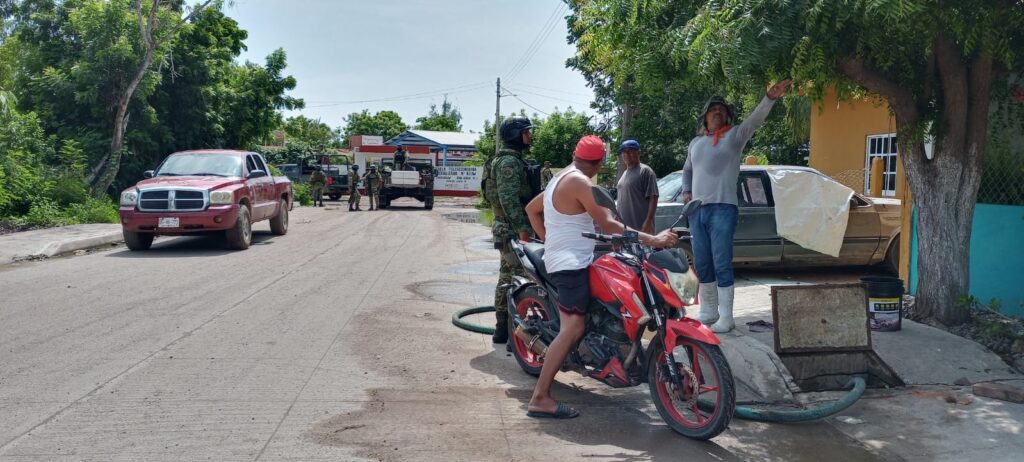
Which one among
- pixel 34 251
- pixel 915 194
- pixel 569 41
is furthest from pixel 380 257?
pixel 569 41

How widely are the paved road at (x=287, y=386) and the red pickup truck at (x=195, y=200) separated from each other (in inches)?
126

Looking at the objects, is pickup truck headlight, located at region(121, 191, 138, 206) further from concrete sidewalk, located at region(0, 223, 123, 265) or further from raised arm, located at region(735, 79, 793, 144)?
raised arm, located at region(735, 79, 793, 144)

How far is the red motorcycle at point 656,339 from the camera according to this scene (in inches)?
186

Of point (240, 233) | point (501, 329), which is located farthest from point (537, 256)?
point (240, 233)

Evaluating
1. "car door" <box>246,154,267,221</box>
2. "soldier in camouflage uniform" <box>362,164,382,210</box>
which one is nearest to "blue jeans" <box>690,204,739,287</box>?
"car door" <box>246,154,267,221</box>

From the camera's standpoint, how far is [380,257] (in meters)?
14.2

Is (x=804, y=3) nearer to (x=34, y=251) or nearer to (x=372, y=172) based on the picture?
(x=34, y=251)

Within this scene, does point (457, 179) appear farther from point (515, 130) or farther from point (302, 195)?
point (515, 130)

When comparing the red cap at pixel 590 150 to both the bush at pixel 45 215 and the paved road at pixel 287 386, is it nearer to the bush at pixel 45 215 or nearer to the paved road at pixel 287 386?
the paved road at pixel 287 386

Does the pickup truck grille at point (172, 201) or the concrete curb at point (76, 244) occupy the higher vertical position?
the pickup truck grille at point (172, 201)

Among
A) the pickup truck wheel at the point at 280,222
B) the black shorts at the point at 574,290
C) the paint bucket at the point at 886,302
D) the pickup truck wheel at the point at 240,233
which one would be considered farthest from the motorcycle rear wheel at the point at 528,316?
the pickup truck wheel at the point at 280,222

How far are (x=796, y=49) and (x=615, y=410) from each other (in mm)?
2858

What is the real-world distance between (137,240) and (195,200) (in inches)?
52.0

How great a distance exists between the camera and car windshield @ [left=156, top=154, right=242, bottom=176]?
607 inches
